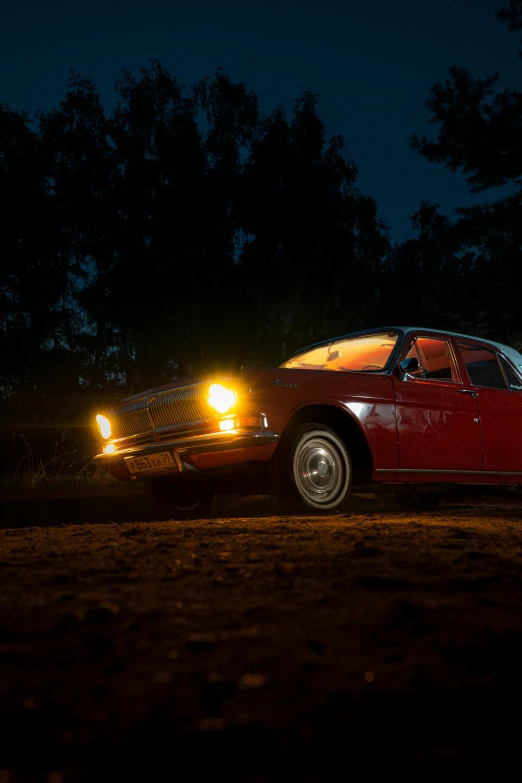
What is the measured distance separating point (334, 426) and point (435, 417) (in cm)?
108

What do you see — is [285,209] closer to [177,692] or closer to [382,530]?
[382,530]

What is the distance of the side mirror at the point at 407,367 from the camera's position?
23.7 feet

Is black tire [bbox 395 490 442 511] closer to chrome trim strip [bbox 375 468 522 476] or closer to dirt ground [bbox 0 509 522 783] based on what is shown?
chrome trim strip [bbox 375 468 522 476]

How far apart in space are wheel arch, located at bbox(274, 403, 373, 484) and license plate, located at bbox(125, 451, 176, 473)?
104cm

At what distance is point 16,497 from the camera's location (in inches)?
433

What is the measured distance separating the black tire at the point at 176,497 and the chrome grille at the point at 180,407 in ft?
2.78

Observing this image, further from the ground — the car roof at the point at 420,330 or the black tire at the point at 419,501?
the car roof at the point at 420,330

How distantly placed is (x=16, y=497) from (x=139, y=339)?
9.25 metres

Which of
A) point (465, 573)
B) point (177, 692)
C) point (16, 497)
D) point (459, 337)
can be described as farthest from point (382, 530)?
point (16, 497)

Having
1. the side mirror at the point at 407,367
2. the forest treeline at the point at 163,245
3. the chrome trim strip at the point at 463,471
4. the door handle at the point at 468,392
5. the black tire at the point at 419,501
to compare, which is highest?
the forest treeline at the point at 163,245

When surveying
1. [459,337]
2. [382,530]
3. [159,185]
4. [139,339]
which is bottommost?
[382,530]

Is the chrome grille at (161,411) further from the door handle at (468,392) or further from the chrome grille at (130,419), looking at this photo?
the door handle at (468,392)

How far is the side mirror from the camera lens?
7.23 m

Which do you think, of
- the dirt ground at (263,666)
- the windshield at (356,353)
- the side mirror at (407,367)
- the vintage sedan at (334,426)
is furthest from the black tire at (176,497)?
the dirt ground at (263,666)
